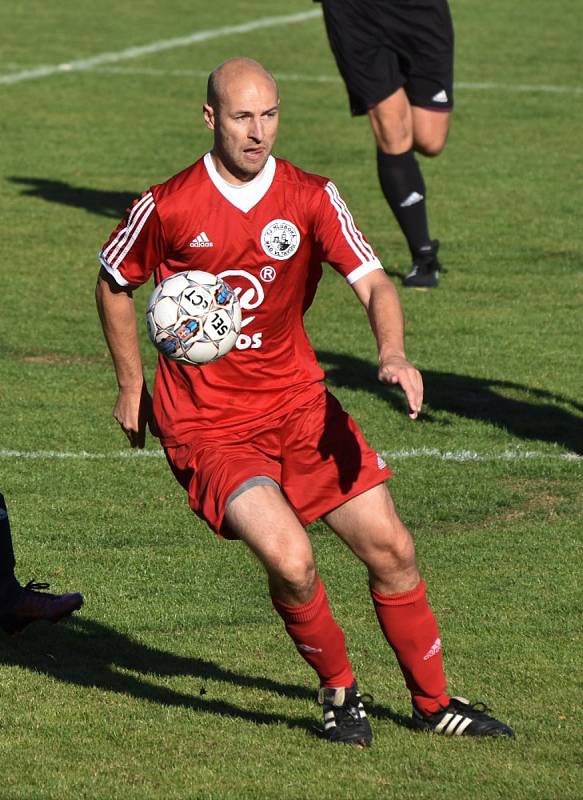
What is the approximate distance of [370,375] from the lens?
1056cm

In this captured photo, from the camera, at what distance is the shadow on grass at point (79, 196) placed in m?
14.9

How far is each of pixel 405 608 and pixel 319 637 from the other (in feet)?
1.01

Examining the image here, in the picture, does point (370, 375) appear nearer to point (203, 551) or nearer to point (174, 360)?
point (203, 551)

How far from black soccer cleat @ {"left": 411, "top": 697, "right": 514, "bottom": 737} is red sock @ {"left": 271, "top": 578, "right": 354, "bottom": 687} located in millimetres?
298

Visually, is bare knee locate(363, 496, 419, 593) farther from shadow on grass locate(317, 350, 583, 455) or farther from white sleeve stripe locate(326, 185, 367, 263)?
shadow on grass locate(317, 350, 583, 455)

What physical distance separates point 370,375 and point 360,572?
3.33m

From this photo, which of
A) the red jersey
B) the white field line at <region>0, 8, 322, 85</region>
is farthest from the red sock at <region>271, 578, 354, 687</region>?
the white field line at <region>0, 8, 322, 85</region>

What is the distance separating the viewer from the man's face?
17.9ft

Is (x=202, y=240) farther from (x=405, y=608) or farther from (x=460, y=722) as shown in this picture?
(x=460, y=722)

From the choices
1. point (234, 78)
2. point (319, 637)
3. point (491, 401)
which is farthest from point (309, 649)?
point (491, 401)

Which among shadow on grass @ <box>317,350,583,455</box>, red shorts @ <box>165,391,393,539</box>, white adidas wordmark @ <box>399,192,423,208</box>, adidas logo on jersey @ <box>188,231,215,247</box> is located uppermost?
adidas logo on jersey @ <box>188,231,215,247</box>

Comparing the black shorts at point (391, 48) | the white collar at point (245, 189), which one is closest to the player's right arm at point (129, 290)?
the white collar at point (245, 189)

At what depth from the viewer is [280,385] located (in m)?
5.70

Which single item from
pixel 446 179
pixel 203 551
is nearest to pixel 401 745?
pixel 203 551
